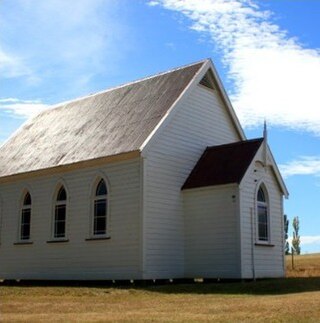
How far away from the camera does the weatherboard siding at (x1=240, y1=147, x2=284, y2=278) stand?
23781 millimetres

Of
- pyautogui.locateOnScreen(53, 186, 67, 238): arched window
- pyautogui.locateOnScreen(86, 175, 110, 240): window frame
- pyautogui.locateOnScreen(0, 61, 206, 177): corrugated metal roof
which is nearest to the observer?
pyautogui.locateOnScreen(86, 175, 110, 240): window frame

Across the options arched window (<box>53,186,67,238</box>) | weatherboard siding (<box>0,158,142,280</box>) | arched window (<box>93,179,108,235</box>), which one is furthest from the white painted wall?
arched window (<box>53,186,67,238</box>)

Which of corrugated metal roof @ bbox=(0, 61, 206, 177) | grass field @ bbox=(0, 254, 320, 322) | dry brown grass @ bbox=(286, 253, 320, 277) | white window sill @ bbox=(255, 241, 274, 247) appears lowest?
grass field @ bbox=(0, 254, 320, 322)

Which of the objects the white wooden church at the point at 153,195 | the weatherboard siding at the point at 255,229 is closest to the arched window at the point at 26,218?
the white wooden church at the point at 153,195

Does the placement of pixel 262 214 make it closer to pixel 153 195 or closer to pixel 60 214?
pixel 153 195

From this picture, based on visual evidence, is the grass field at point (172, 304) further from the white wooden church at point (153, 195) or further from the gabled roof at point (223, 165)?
the gabled roof at point (223, 165)

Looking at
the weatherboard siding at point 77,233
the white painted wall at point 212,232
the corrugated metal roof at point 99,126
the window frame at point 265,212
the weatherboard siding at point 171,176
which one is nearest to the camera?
the white painted wall at point 212,232

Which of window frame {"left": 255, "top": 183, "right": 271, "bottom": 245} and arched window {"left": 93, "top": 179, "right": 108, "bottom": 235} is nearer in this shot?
window frame {"left": 255, "top": 183, "right": 271, "bottom": 245}

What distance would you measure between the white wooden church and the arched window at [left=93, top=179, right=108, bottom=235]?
46 mm

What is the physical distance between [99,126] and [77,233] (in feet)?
18.1

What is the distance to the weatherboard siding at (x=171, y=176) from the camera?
23.8 m

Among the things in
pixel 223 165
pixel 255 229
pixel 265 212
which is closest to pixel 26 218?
pixel 223 165

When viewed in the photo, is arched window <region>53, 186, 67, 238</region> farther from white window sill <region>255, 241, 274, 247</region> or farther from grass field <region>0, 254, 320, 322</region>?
white window sill <region>255, 241, 274, 247</region>

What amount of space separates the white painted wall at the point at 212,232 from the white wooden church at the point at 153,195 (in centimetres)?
4
